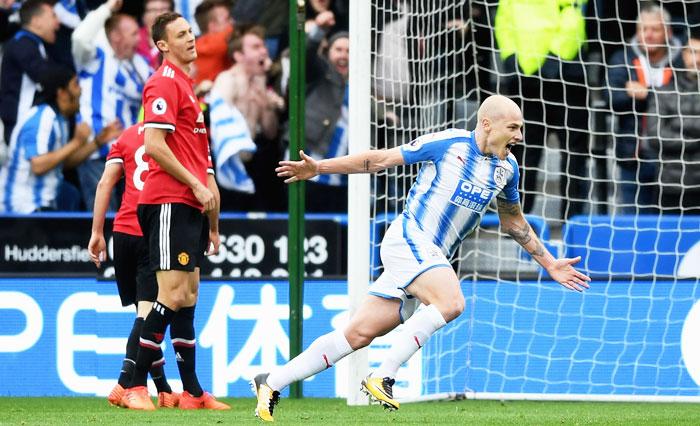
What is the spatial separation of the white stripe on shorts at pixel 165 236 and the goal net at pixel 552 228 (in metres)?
1.64

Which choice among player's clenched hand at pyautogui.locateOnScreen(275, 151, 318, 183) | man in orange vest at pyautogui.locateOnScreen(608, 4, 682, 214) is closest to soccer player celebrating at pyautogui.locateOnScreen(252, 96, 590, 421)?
player's clenched hand at pyautogui.locateOnScreen(275, 151, 318, 183)

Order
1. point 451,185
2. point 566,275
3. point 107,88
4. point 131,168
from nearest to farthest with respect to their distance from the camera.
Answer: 1. point 451,185
2. point 566,275
3. point 131,168
4. point 107,88

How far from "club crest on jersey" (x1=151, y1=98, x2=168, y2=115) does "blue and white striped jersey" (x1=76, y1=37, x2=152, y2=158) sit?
3334 mm

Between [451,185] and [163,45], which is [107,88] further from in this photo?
[451,185]

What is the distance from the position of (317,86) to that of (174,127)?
346 cm

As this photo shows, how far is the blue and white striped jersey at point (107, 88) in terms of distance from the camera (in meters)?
10.7

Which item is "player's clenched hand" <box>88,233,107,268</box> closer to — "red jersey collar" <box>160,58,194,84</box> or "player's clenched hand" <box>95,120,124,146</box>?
"red jersey collar" <box>160,58,194,84</box>

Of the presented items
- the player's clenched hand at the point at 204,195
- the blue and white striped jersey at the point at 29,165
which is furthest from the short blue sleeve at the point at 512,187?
the blue and white striped jersey at the point at 29,165

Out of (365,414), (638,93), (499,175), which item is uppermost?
(638,93)

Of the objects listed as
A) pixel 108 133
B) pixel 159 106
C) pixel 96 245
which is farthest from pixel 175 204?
pixel 108 133

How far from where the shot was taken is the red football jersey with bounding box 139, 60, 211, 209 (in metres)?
7.40

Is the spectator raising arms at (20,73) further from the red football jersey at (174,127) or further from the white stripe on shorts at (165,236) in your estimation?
the white stripe on shorts at (165,236)

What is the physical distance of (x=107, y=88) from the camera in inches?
421

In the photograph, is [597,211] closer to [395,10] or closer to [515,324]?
[515,324]
